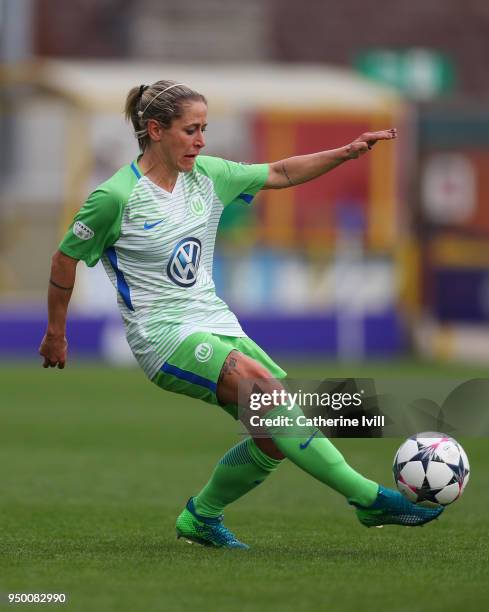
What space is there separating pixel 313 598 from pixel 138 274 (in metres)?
1.75

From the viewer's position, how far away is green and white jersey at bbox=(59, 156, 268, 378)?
679cm

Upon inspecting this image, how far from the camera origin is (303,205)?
77.5 ft

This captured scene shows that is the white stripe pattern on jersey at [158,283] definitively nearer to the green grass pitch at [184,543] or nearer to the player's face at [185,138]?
the player's face at [185,138]

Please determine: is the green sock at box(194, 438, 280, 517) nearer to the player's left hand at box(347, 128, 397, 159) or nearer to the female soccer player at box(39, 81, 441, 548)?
the female soccer player at box(39, 81, 441, 548)

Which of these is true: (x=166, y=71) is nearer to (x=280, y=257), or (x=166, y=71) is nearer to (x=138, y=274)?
(x=280, y=257)

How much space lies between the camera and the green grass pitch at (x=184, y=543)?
19.5 ft

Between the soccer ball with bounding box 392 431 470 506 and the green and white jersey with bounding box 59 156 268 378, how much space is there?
90cm

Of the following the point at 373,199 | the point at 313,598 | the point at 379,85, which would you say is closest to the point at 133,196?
the point at 313,598

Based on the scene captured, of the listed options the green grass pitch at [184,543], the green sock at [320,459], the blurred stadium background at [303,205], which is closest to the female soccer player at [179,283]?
the green sock at [320,459]

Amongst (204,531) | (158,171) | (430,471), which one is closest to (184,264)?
(158,171)

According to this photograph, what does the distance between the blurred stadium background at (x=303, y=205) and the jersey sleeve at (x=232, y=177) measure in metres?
13.2

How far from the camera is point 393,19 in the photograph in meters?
34.4

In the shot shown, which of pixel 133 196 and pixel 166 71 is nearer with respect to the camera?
pixel 133 196

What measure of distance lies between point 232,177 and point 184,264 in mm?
528
